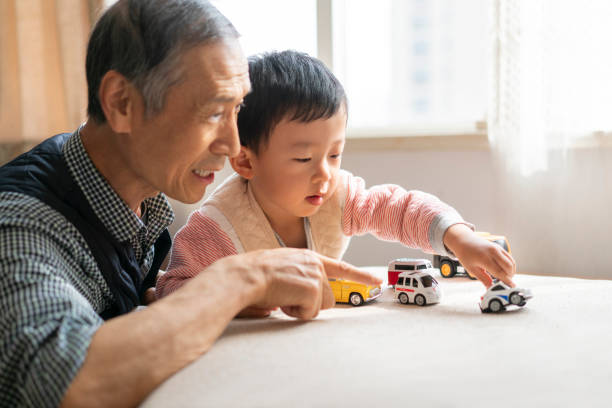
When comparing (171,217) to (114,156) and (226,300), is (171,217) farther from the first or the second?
(226,300)

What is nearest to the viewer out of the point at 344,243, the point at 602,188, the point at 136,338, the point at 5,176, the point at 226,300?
the point at 136,338

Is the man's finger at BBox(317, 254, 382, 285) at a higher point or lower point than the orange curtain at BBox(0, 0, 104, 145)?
lower

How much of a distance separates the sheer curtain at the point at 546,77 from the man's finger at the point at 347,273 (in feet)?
4.19

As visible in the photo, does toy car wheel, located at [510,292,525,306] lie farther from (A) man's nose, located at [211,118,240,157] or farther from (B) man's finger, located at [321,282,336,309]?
(A) man's nose, located at [211,118,240,157]

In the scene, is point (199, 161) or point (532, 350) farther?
point (199, 161)

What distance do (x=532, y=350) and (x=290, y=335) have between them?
14.3 inches

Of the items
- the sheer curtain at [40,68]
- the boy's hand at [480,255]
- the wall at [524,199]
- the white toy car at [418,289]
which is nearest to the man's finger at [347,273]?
the white toy car at [418,289]

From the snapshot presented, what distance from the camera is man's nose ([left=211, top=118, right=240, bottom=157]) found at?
42.6 inches

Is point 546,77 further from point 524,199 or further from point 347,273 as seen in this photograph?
point 347,273

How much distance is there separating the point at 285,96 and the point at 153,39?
0.44 m

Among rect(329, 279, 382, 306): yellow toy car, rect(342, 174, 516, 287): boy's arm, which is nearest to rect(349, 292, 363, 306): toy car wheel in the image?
rect(329, 279, 382, 306): yellow toy car

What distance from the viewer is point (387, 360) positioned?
2.58ft

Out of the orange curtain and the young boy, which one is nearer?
the young boy

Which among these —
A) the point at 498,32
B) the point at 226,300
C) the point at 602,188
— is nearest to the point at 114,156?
the point at 226,300
